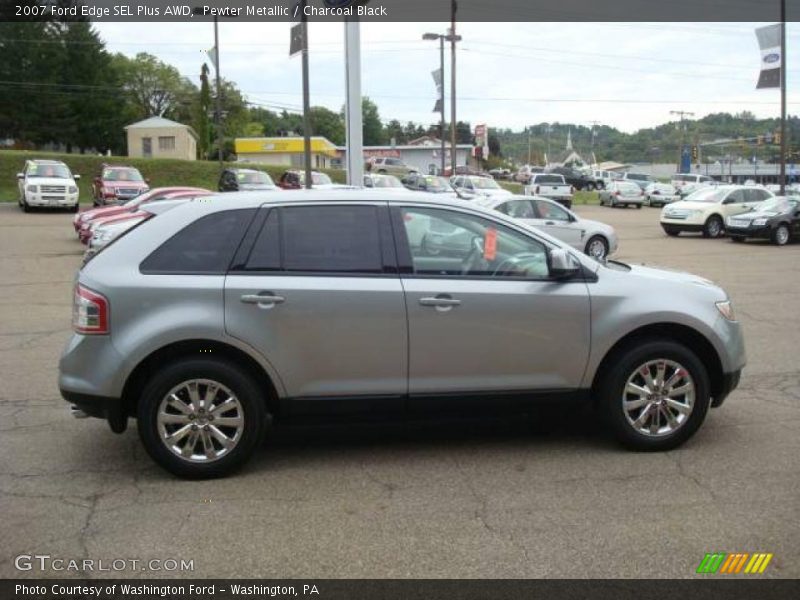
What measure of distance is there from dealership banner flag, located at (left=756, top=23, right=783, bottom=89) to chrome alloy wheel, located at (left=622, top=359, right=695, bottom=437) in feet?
91.4

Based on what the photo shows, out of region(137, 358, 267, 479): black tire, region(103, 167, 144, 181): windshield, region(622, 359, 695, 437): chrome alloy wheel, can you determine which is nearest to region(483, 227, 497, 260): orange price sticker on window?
region(622, 359, 695, 437): chrome alloy wheel

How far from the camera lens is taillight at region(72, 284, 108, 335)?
181 inches

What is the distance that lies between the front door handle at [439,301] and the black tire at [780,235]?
1977cm

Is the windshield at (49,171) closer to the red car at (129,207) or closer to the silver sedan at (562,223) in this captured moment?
the red car at (129,207)

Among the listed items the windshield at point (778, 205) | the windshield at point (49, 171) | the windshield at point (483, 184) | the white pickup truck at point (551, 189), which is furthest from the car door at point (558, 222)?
the white pickup truck at point (551, 189)

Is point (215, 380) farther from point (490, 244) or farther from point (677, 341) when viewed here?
point (677, 341)

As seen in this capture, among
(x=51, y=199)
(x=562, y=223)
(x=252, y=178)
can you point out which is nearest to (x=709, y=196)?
(x=562, y=223)

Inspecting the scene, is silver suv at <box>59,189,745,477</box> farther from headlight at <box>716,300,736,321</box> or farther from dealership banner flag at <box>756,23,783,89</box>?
dealership banner flag at <box>756,23,783,89</box>

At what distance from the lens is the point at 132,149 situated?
61.4 metres

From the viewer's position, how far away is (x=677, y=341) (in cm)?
523

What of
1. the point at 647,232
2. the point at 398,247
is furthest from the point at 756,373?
the point at 647,232

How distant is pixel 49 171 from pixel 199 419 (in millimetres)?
28189

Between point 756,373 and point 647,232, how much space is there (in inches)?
813
